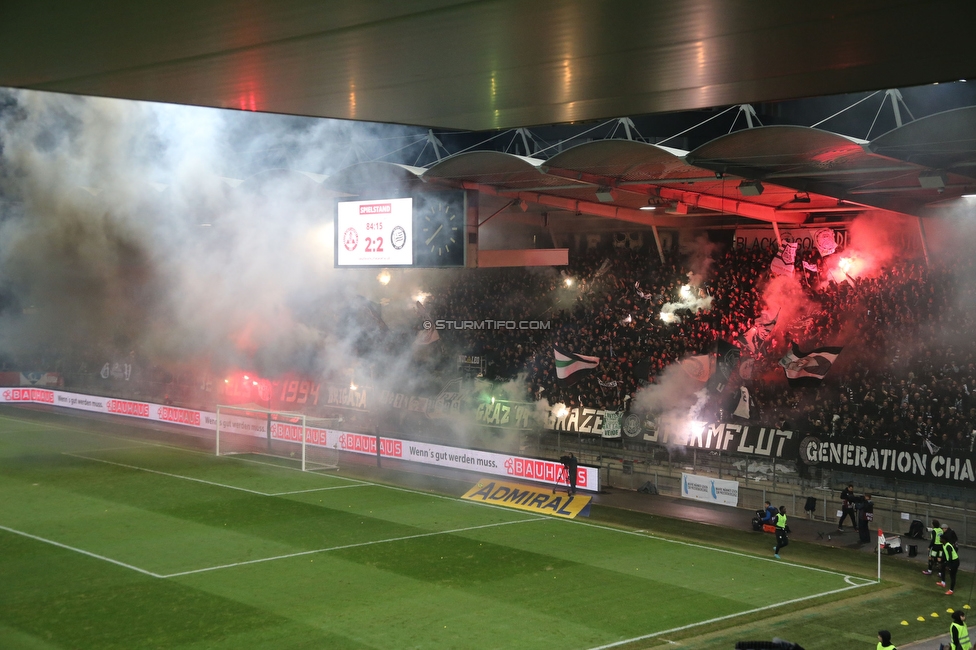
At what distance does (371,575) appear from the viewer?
612 inches

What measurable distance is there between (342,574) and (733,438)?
39.4ft

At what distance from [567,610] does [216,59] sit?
9.54 metres

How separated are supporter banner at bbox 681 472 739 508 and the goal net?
421 inches

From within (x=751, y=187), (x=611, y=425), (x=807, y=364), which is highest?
(x=751, y=187)

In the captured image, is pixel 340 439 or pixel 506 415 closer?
pixel 506 415

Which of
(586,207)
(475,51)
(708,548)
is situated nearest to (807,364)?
(586,207)

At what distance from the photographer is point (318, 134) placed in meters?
28.4

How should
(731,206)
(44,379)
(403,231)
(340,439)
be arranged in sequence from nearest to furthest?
(403,231) → (731,206) → (340,439) → (44,379)

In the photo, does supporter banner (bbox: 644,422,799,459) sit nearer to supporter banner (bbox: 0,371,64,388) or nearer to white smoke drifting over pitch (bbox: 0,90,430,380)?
white smoke drifting over pitch (bbox: 0,90,430,380)

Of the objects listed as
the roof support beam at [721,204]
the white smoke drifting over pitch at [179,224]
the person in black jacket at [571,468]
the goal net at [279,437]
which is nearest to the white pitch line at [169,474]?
the goal net at [279,437]

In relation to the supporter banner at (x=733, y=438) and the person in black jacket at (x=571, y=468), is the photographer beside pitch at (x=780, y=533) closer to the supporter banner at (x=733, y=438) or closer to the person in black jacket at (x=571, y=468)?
the supporter banner at (x=733, y=438)

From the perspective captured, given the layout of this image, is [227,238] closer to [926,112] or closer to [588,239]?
[588,239]

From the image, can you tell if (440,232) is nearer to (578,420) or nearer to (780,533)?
(578,420)

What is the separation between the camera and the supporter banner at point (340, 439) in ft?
76.6
